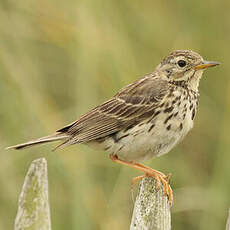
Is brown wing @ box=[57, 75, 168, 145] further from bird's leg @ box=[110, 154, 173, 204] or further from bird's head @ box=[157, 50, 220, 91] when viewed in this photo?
bird's leg @ box=[110, 154, 173, 204]

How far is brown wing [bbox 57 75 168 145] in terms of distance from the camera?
13.8 feet

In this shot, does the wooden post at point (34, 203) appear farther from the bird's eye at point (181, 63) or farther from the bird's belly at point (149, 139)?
the bird's eye at point (181, 63)

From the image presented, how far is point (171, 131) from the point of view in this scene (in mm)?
3973

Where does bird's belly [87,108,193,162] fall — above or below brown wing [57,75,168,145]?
below

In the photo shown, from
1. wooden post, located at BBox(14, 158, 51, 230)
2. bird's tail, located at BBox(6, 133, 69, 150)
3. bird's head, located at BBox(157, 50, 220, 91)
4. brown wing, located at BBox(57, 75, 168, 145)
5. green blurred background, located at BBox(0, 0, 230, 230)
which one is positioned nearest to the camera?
wooden post, located at BBox(14, 158, 51, 230)

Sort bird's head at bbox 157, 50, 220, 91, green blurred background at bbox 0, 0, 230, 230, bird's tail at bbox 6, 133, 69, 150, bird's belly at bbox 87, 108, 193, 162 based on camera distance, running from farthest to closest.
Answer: green blurred background at bbox 0, 0, 230, 230 < bird's head at bbox 157, 50, 220, 91 < bird's belly at bbox 87, 108, 193, 162 < bird's tail at bbox 6, 133, 69, 150

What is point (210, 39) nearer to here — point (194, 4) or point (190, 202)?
point (194, 4)

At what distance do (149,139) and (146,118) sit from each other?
211 mm

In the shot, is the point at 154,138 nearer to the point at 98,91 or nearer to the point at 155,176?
the point at 155,176

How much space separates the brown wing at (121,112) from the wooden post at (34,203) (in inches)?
72.9

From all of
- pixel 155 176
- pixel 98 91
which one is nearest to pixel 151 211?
pixel 155 176

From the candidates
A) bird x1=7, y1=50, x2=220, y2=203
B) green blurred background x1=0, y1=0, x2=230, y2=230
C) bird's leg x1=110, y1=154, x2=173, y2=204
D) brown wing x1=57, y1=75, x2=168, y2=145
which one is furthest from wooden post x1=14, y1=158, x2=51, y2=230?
green blurred background x1=0, y1=0, x2=230, y2=230

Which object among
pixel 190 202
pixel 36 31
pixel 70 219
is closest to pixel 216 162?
pixel 190 202

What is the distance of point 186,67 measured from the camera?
434cm
